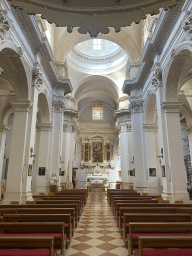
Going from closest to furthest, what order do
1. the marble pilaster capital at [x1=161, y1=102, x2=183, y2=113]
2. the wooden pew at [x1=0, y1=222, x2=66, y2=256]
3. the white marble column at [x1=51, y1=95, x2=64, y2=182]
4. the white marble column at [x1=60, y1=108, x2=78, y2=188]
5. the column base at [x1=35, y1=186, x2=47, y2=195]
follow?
the wooden pew at [x1=0, y1=222, x2=66, y2=256] < the marble pilaster capital at [x1=161, y1=102, x2=183, y2=113] < the column base at [x1=35, y1=186, x2=47, y2=195] < the white marble column at [x1=51, y1=95, x2=64, y2=182] < the white marble column at [x1=60, y1=108, x2=78, y2=188]

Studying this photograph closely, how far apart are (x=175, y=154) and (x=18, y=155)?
6.37 metres

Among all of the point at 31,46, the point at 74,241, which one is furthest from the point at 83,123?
the point at 74,241

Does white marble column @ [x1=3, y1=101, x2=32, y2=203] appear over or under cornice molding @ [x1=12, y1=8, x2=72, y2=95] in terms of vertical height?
under

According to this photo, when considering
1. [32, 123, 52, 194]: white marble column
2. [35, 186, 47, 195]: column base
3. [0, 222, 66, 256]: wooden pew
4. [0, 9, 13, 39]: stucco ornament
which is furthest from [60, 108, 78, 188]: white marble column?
[0, 222, 66, 256]: wooden pew

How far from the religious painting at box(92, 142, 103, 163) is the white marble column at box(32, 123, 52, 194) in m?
15.1

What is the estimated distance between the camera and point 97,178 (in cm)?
2325

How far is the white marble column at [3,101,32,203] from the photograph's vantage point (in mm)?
7832

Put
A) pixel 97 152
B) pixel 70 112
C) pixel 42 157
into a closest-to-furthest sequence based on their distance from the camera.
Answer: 1. pixel 42 157
2. pixel 70 112
3. pixel 97 152

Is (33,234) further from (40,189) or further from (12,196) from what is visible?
(40,189)

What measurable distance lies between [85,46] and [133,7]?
21.7m

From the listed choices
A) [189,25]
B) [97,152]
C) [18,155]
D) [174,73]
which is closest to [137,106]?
[174,73]

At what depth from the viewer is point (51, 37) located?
13.6 meters

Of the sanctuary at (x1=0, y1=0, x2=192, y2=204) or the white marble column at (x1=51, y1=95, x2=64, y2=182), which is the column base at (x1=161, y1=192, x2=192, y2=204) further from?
the white marble column at (x1=51, y1=95, x2=64, y2=182)

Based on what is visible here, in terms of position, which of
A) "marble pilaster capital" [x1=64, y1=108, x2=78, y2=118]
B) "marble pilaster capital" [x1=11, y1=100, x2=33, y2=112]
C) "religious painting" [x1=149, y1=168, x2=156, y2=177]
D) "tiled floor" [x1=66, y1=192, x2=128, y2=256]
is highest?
"marble pilaster capital" [x1=64, y1=108, x2=78, y2=118]
